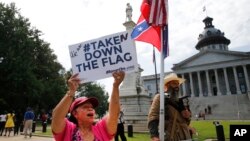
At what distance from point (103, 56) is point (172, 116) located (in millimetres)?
1710

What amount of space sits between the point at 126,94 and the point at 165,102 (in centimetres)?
2187

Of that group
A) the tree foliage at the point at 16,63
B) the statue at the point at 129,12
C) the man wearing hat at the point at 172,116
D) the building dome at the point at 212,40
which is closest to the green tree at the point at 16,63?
the tree foliage at the point at 16,63

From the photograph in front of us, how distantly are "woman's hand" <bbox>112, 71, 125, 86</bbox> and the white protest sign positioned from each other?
0.61ft

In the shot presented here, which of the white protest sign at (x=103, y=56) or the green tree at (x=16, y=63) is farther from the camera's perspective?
the green tree at (x=16, y=63)

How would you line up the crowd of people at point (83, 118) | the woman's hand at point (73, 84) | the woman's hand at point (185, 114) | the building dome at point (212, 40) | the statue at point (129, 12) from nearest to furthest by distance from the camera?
the crowd of people at point (83, 118) < the woman's hand at point (73, 84) < the woman's hand at point (185, 114) < the statue at point (129, 12) < the building dome at point (212, 40)

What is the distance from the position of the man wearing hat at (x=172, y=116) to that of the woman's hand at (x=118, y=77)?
1.50 meters

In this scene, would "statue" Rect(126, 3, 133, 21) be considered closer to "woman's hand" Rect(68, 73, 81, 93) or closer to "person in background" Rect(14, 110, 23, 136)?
"person in background" Rect(14, 110, 23, 136)

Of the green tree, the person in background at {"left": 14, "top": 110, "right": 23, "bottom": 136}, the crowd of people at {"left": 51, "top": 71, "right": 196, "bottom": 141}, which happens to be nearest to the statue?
the person in background at {"left": 14, "top": 110, "right": 23, "bottom": 136}

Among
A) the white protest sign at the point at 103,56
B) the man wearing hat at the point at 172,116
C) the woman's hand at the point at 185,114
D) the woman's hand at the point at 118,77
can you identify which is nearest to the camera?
the woman's hand at the point at 118,77

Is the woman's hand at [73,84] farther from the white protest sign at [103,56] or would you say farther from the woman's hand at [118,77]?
the woman's hand at [118,77]

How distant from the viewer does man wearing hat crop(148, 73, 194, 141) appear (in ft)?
16.1

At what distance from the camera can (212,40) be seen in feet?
319

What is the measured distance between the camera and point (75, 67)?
14.0 feet

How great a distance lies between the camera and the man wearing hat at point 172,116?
4902mm
